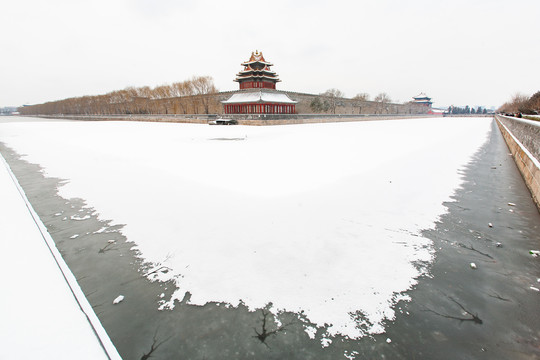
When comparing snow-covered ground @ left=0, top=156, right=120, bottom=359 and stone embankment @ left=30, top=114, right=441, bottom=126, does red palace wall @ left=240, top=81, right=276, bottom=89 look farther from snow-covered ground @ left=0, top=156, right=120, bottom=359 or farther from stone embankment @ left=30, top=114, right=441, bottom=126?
snow-covered ground @ left=0, top=156, right=120, bottom=359

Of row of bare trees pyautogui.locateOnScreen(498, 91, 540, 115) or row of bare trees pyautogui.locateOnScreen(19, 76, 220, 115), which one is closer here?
row of bare trees pyautogui.locateOnScreen(498, 91, 540, 115)

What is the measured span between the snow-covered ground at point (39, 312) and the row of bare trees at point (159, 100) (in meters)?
49.4

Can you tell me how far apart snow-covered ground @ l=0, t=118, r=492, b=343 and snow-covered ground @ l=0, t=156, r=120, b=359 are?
87 centimetres

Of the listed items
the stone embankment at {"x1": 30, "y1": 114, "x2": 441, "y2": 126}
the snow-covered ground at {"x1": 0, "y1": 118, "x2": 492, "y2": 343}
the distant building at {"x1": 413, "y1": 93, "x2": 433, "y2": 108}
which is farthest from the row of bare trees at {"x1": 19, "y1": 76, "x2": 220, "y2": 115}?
the distant building at {"x1": 413, "y1": 93, "x2": 433, "y2": 108}

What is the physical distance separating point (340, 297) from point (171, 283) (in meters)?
2.18

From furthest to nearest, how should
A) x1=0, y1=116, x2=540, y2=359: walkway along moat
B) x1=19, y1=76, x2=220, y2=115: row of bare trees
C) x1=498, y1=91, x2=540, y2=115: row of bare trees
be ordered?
x1=19, y1=76, x2=220, y2=115: row of bare trees
x1=498, y1=91, x2=540, y2=115: row of bare trees
x1=0, y1=116, x2=540, y2=359: walkway along moat

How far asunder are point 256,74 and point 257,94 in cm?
549

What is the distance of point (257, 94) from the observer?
43000 mm

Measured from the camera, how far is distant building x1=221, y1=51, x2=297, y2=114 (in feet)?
138

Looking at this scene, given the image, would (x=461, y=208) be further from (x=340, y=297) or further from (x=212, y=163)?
(x=212, y=163)

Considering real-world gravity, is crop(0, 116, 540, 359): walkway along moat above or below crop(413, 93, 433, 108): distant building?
below

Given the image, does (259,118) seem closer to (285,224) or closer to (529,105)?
(285,224)

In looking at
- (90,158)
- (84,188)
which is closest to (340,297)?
(84,188)

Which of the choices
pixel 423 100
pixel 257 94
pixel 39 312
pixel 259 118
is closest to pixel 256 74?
pixel 257 94
